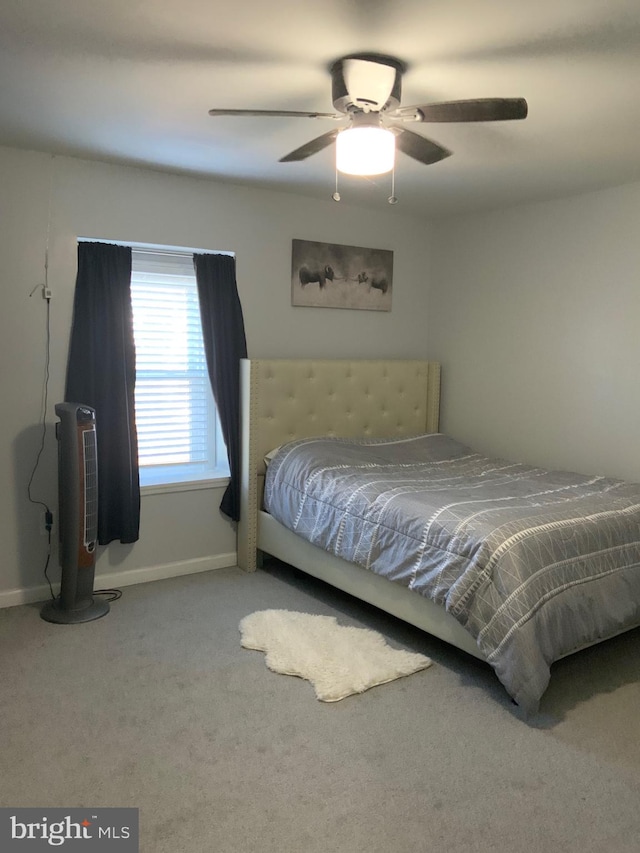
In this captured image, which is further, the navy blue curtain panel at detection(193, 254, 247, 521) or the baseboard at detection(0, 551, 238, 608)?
the navy blue curtain panel at detection(193, 254, 247, 521)

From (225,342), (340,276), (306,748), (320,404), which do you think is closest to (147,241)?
(225,342)

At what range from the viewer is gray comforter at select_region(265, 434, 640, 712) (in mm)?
2492

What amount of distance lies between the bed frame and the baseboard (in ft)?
0.49

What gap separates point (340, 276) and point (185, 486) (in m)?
1.77

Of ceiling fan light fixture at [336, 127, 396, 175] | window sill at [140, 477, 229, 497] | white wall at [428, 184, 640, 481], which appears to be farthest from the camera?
window sill at [140, 477, 229, 497]

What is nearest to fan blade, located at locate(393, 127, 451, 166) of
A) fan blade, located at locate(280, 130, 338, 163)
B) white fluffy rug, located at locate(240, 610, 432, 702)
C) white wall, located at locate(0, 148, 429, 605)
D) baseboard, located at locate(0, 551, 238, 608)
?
fan blade, located at locate(280, 130, 338, 163)

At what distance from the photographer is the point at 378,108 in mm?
2312

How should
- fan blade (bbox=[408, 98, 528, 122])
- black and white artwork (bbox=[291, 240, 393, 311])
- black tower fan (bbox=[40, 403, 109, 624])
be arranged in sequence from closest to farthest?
fan blade (bbox=[408, 98, 528, 122]) < black tower fan (bbox=[40, 403, 109, 624]) < black and white artwork (bbox=[291, 240, 393, 311])

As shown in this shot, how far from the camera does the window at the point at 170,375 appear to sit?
3.94m

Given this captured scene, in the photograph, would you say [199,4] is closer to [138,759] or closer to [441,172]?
[441,172]

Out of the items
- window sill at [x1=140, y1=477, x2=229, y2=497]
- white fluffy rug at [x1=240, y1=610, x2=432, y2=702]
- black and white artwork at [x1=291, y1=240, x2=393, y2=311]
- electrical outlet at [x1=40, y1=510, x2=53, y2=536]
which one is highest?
black and white artwork at [x1=291, y1=240, x2=393, y2=311]

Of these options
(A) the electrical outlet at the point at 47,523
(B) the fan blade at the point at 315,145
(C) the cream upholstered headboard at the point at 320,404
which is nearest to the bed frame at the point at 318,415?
(C) the cream upholstered headboard at the point at 320,404

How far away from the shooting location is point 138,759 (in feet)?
7.31

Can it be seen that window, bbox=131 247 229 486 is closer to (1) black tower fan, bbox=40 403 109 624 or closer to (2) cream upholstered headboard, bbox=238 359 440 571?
(2) cream upholstered headboard, bbox=238 359 440 571
